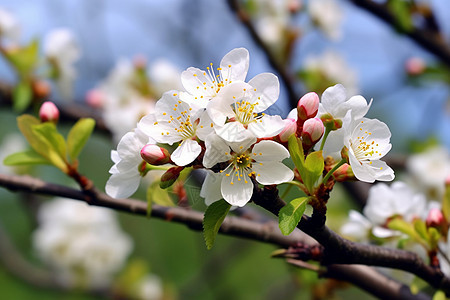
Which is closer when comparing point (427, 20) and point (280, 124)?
point (280, 124)

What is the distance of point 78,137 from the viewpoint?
1.04 metres

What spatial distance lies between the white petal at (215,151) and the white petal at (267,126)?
5cm

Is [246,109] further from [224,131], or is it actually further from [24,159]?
[24,159]

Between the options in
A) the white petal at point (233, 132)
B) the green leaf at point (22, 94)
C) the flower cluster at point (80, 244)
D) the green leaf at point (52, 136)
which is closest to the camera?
the white petal at point (233, 132)

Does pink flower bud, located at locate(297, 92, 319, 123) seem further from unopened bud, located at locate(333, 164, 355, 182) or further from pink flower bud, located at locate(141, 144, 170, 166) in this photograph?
pink flower bud, located at locate(141, 144, 170, 166)

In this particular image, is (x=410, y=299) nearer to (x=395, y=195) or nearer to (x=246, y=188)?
(x=395, y=195)

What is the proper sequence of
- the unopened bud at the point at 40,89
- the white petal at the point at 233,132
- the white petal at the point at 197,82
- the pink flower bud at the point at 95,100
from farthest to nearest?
the pink flower bud at the point at 95,100
the unopened bud at the point at 40,89
the white petal at the point at 197,82
the white petal at the point at 233,132

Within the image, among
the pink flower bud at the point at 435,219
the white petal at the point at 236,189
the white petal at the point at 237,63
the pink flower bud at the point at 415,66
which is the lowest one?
the pink flower bud at the point at 415,66

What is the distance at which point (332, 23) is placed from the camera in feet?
9.18

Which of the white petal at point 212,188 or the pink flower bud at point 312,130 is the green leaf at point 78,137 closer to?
the white petal at point 212,188

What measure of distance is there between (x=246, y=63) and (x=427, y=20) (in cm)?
198

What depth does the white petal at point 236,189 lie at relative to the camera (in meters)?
0.69

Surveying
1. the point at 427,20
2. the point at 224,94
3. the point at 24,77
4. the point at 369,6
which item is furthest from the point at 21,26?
the point at 427,20

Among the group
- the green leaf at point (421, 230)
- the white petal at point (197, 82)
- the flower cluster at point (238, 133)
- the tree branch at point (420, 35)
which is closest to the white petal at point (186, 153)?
the flower cluster at point (238, 133)
